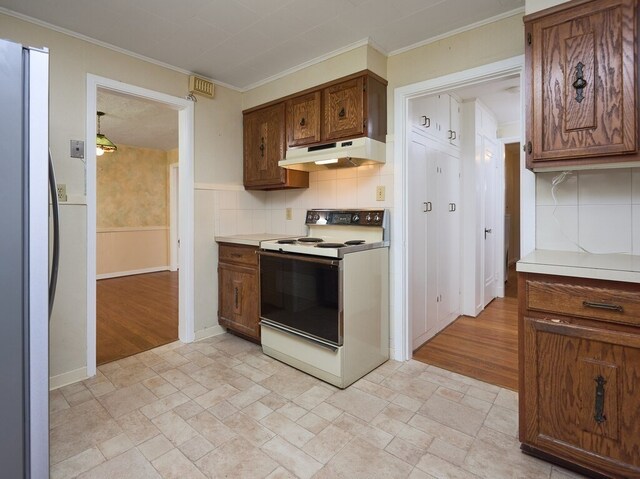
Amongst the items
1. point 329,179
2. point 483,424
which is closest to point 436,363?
point 483,424

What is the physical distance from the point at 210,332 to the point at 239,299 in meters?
0.50

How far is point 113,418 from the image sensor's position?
1.88 m

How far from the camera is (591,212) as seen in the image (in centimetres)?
177

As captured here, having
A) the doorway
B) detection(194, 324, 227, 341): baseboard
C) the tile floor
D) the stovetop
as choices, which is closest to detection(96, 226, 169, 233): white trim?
the doorway

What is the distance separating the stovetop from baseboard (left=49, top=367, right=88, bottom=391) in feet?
4.94

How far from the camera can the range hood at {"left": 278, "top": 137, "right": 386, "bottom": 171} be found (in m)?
2.34

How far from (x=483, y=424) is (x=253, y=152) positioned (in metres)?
2.75

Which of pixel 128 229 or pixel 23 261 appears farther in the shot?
pixel 128 229

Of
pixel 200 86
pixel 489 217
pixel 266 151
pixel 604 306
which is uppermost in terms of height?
pixel 200 86

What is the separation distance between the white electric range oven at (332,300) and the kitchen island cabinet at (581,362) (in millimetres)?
987

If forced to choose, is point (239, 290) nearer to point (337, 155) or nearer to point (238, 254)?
point (238, 254)

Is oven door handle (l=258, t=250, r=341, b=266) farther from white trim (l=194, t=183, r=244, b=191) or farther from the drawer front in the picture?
white trim (l=194, t=183, r=244, b=191)

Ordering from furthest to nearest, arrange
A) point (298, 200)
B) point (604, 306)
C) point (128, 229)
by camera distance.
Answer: point (128, 229)
point (298, 200)
point (604, 306)

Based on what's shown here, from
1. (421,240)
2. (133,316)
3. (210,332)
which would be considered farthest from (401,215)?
(133,316)
